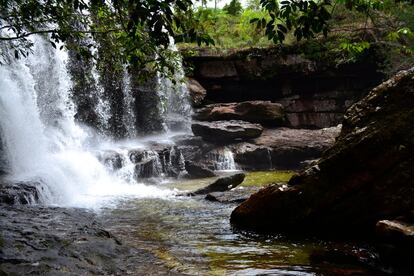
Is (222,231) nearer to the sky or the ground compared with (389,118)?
nearer to the ground

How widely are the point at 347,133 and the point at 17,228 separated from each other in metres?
5.10

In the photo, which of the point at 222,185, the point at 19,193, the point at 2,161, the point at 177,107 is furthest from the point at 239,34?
the point at 19,193

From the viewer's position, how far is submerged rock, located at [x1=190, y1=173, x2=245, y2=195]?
11836 millimetres

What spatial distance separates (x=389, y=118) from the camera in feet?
20.0

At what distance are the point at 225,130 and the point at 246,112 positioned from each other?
2295 millimetres

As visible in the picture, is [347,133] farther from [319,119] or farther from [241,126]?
[319,119]

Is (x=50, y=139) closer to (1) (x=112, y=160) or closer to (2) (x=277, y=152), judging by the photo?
(1) (x=112, y=160)

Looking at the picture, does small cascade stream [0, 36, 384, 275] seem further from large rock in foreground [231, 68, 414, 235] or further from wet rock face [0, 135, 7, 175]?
large rock in foreground [231, 68, 414, 235]

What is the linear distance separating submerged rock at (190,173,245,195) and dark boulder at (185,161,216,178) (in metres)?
4.12

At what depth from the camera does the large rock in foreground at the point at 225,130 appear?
1912cm

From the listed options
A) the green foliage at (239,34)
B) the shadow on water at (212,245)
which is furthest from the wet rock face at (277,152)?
the shadow on water at (212,245)

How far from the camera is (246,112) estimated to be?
20.8 metres

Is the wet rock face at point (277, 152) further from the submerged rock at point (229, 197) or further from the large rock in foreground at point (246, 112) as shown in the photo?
the submerged rock at point (229, 197)

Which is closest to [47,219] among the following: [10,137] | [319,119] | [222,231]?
[222,231]
